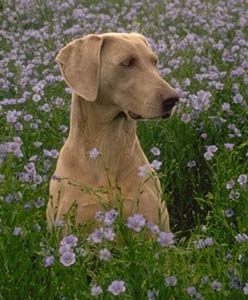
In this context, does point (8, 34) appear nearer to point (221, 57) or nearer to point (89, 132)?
point (221, 57)

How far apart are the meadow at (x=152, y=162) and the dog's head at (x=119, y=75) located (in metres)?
0.27

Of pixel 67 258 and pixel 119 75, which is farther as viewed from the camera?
pixel 119 75

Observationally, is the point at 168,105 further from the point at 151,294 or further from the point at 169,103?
the point at 151,294

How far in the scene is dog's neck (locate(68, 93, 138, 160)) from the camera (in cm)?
433

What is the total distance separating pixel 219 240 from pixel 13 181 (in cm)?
88

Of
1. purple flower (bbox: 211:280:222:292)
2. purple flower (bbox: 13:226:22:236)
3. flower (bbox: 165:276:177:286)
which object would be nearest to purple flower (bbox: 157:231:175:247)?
flower (bbox: 165:276:177:286)

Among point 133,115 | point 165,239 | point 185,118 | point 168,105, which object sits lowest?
point 185,118

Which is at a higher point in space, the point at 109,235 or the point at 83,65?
the point at 109,235

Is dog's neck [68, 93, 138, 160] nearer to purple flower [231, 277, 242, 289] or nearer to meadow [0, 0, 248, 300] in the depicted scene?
meadow [0, 0, 248, 300]

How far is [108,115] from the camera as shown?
4.34 metres

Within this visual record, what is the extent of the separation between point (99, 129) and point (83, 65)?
12.7 inches

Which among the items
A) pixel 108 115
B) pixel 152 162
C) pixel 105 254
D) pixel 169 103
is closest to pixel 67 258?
pixel 105 254

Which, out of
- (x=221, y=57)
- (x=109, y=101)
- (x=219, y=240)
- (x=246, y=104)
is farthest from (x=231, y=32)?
(x=219, y=240)

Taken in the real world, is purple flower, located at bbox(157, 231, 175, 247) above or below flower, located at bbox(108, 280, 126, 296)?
above
